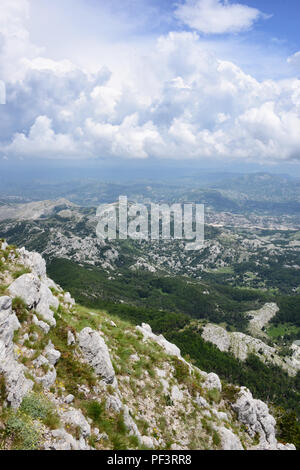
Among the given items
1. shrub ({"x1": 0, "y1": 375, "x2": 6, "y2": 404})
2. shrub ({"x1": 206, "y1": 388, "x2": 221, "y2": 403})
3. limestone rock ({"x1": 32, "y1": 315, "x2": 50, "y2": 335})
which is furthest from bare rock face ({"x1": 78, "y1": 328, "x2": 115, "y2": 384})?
shrub ({"x1": 206, "y1": 388, "x2": 221, "y2": 403})

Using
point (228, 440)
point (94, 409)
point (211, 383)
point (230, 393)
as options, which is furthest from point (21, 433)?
point (230, 393)

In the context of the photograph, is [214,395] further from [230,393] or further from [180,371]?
[180,371]

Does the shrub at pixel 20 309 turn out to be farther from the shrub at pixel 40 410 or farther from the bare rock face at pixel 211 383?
the bare rock face at pixel 211 383

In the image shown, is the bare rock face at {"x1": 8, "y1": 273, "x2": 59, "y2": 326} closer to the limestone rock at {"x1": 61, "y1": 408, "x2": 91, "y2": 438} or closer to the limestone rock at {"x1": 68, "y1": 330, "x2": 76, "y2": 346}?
the limestone rock at {"x1": 68, "y1": 330, "x2": 76, "y2": 346}

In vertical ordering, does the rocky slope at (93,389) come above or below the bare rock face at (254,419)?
above

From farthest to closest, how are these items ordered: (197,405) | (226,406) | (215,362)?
(215,362) < (226,406) < (197,405)

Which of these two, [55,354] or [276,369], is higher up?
[55,354]

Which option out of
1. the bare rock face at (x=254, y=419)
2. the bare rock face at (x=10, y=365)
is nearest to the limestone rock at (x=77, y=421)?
the bare rock face at (x=10, y=365)
